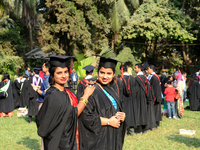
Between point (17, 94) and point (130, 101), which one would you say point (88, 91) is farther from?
point (17, 94)

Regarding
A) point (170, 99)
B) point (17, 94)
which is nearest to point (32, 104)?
point (17, 94)

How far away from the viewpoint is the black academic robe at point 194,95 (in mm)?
12117

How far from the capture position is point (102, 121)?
292cm

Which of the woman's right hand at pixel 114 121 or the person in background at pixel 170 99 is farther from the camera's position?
the person in background at pixel 170 99

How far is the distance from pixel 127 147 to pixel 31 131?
3468mm

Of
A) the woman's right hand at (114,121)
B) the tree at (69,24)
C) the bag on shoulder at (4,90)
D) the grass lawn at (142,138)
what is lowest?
the grass lawn at (142,138)

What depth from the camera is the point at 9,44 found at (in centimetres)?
2392

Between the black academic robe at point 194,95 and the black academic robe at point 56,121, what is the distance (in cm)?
1087

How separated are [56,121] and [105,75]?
100 centimetres

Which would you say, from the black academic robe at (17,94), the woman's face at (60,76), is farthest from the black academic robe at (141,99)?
the black academic robe at (17,94)

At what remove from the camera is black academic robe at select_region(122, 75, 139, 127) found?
24.2 ft

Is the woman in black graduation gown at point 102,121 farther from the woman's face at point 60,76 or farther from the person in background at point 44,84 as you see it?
the person in background at point 44,84

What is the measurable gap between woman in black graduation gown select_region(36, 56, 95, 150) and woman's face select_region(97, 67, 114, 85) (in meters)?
0.42

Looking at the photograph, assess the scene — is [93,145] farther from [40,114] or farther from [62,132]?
[40,114]
